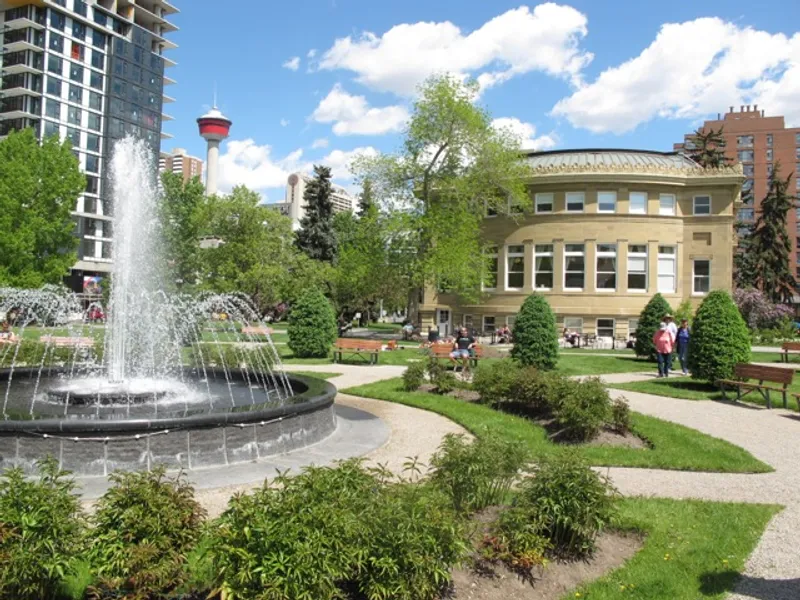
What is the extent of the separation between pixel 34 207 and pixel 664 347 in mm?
38026

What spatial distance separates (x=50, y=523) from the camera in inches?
175

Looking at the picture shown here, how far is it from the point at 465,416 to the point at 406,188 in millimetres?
26440

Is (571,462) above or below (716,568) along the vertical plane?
above

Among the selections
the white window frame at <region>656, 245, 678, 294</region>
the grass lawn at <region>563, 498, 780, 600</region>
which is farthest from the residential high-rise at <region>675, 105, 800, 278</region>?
the grass lawn at <region>563, 498, 780, 600</region>

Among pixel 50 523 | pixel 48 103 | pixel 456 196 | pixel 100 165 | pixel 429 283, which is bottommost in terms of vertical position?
pixel 50 523

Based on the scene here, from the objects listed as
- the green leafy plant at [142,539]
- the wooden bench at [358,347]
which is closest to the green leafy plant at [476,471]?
the green leafy plant at [142,539]

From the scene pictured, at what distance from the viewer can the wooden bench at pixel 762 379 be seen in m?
15.3

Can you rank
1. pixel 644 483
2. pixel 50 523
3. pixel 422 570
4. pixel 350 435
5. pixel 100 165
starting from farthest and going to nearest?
pixel 100 165
pixel 350 435
pixel 644 483
pixel 422 570
pixel 50 523

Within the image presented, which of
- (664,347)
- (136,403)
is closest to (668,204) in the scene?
(664,347)

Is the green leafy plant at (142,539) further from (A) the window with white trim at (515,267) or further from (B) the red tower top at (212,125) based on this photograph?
(B) the red tower top at (212,125)

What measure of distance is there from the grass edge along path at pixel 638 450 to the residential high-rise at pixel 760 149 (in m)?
101

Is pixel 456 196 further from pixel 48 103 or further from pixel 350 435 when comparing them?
pixel 48 103

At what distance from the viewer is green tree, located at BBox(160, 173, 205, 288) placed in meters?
50.9

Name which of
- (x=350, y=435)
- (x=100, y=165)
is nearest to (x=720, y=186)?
(x=350, y=435)
